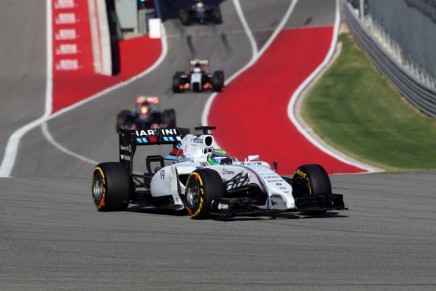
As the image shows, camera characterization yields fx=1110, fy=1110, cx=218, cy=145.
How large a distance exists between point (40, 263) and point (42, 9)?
44517mm

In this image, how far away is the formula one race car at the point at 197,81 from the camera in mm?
42906

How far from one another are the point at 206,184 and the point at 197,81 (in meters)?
28.3

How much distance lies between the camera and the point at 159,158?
1745cm

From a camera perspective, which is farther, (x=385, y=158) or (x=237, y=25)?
(x=237, y=25)

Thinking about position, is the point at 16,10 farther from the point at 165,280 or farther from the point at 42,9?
the point at 165,280

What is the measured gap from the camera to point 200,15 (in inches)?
2264

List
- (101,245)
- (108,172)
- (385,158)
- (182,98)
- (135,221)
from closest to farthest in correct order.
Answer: (101,245), (135,221), (108,172), (385,158), (182,98)

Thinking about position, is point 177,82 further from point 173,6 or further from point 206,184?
point 206,184

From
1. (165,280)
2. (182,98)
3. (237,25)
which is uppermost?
(237,25)

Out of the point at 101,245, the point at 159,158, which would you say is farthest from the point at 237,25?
the point at 101,245

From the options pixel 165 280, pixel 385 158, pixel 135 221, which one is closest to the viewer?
pixel 165 280

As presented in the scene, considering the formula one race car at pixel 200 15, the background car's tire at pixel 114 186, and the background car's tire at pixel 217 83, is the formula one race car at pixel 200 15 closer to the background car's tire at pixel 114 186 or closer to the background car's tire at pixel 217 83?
the background car's tire at pixel 217 83

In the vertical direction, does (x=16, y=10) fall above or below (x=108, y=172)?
above

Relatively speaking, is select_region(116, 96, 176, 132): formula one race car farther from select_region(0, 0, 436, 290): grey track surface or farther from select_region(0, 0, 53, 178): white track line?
select_region(0, 0, 436, 290): grey track surface
